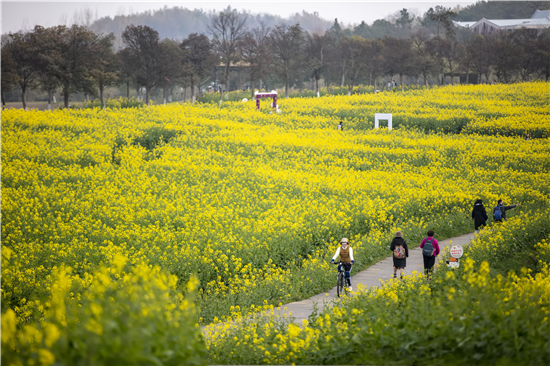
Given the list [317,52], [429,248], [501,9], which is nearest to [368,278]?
[429,248]

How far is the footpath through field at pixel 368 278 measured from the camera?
37.8 ft

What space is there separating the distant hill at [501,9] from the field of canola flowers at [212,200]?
58843 mm

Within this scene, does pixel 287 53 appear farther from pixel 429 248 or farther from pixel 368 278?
pixel 429 248

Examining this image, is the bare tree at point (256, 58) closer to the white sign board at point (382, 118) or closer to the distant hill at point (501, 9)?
the white sign board at point (382, 118)

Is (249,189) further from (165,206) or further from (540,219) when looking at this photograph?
(540,219)

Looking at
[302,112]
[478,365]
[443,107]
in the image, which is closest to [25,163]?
[478,365]

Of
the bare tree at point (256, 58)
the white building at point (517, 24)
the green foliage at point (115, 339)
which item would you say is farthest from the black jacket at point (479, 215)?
the white building at point (517, 24)

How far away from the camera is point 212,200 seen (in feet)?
67.4

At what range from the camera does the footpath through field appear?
37.8 ft

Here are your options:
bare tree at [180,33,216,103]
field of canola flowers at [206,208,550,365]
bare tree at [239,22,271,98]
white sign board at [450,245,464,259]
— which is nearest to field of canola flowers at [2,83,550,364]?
field of canola flowers at [206,208,550,365]

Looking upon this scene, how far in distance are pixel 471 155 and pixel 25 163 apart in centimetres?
2792

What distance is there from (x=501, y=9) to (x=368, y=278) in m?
111

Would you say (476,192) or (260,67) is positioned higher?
(260,67)

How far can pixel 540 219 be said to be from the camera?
1596 cm
